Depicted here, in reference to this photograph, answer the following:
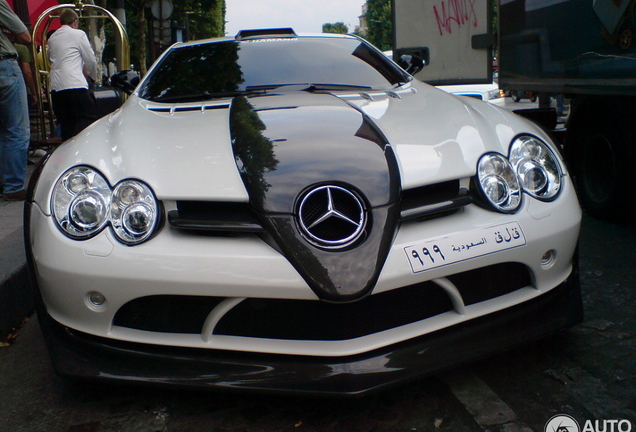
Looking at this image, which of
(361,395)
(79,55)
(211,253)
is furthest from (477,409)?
(79,55)

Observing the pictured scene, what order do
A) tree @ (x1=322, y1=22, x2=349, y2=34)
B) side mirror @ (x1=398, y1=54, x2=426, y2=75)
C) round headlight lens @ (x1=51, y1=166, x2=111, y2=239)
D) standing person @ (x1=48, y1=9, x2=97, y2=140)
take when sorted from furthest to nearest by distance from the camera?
1. tree @ (x1=322, y1=22, x2=349, y2=34)
2. standing person @ (x1=48, y1=9, x2=97, y2=140)
3. side mirror @ (x1=398, y1=54, x2=426, y2=75)
4. round headlight lens @ (x1=51, y1=166, x2=111, y2=239)

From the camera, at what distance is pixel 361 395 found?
215 cm

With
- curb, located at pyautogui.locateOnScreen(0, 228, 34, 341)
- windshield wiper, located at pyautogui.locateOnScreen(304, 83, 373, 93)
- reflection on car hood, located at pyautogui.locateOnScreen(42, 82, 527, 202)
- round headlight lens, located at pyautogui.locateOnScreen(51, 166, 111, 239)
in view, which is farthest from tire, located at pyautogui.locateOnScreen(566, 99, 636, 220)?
curb, located at pyautogui.locateOnScreen(0, 228, 34, 341)

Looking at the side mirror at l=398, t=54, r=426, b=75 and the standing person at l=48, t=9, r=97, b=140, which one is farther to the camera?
the standing person at l=48, t=9, r=97, b=140

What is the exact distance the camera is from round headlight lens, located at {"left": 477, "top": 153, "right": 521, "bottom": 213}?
247 cm

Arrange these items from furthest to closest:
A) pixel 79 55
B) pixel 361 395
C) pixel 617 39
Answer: pixel 79 55, pixel 617 39, pixel 361 395

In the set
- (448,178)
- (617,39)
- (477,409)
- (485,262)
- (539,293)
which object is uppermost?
(617,39)

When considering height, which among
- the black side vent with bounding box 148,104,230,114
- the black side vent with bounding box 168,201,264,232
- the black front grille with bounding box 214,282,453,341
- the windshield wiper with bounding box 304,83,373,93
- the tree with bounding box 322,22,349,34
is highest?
the tree with bounding box 322,22,349,34

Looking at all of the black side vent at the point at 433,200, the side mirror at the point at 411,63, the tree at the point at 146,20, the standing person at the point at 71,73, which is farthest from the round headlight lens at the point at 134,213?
the tree at the point at 146,20

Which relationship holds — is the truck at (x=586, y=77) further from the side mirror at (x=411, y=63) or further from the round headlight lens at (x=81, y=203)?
the round headlight lens at (x=81, y=203)

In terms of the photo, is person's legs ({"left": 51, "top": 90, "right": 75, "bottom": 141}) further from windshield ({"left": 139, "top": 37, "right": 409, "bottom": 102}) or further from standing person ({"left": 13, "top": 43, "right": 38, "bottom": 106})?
windshield ({"left": 139, "top": 37, "right": 409, "bottom": 102})

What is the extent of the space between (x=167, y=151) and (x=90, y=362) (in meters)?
0.81

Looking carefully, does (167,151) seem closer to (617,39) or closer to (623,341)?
(623,341)

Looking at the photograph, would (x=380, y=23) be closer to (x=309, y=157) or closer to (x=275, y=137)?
(x=275, y=137)
